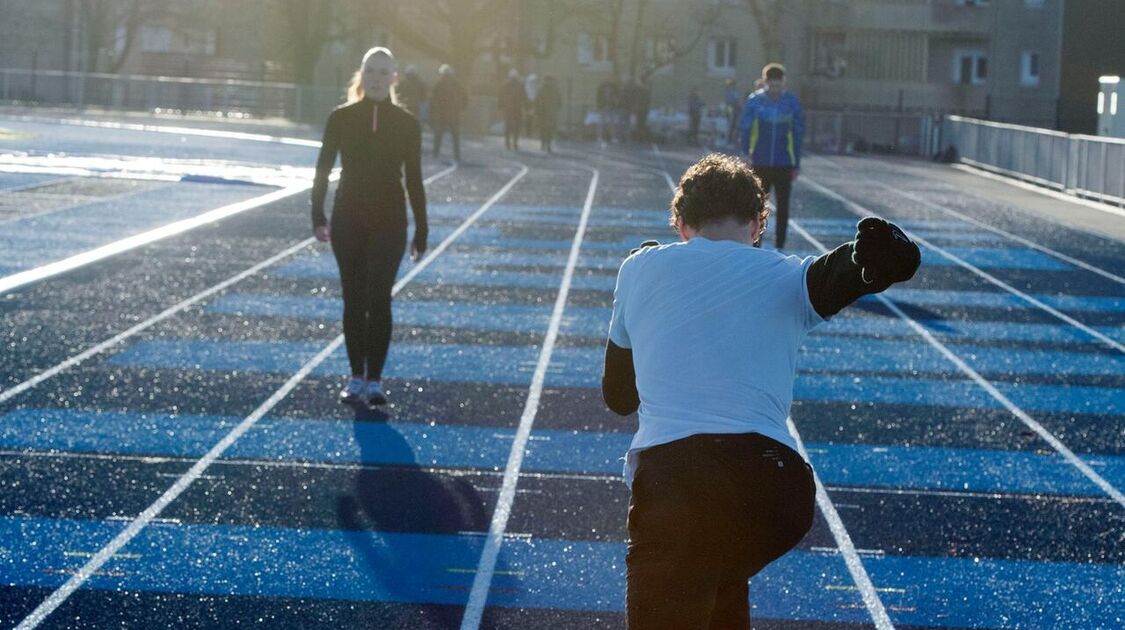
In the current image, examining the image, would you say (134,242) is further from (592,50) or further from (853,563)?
(592,50)

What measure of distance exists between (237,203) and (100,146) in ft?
42.9

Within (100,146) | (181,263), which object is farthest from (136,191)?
(100,146)

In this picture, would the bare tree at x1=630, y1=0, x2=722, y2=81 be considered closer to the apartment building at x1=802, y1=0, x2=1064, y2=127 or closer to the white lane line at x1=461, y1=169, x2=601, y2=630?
the apartment building at x1=802, y1=0, x2=1064, y2=127

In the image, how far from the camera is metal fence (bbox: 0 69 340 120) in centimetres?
5044

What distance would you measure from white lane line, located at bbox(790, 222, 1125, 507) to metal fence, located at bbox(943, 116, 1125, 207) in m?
11.0

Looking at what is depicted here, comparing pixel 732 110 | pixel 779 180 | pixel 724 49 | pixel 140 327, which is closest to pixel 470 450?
pixel 140 327

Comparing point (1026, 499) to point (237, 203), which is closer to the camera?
point (1026, 499)

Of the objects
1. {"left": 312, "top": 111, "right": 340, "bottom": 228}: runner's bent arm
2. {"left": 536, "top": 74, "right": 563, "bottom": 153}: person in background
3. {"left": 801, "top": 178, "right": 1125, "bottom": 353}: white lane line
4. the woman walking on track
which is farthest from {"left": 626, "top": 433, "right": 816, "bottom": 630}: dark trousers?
{"left": 536, "top": 74, "right": 563, "bottom": 153}: person in background

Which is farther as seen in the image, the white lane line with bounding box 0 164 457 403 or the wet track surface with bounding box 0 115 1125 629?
the white lane line with bounding box 0 164 457 403

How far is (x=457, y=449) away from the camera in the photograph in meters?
Answer: 8.87

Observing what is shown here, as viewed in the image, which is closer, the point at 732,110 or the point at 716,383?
the point at 716,383

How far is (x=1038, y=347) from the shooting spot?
13.1m

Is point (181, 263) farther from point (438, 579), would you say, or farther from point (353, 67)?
point (353, 67)

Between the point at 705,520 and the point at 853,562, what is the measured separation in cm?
333
